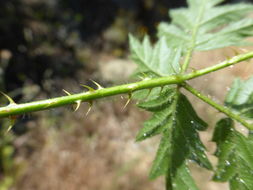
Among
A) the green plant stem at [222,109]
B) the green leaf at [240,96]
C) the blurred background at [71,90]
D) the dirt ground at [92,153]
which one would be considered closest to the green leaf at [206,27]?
the green leaf at [240,96]

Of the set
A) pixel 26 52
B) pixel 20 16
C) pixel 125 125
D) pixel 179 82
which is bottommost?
pixel 125 125

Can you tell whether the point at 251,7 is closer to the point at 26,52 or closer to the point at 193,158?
the point at 193,158

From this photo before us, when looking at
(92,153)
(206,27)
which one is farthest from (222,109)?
(92,153)

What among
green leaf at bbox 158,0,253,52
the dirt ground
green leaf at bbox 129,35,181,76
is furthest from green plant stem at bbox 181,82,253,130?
the dirt ground

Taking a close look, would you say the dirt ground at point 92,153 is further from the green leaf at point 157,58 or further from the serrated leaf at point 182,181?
the serrated leaf at point 182,181

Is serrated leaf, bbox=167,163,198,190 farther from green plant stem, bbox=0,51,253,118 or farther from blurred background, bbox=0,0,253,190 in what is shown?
blurred background, bbox=0,0,253,190

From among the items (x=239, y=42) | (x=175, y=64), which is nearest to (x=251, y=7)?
(x=239, y=42)
